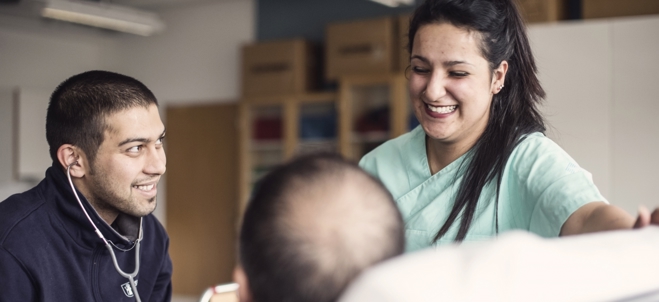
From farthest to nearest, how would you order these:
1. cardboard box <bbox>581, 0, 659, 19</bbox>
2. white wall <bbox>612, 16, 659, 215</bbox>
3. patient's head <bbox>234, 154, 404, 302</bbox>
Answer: cardboard box <bbox>581, 0, 659, 19</bbox>, white wall <bbox>612, 16, 659, 215</bbox>, patient's head <bbox>234, 154, 404, 302</bbox>

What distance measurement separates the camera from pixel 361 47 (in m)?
4.64

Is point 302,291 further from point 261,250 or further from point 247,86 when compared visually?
point 247,86

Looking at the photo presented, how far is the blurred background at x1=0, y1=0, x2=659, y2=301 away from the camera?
339 cm

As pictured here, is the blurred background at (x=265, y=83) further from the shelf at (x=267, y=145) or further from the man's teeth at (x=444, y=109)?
the man's teeth at (x=444, y=109)

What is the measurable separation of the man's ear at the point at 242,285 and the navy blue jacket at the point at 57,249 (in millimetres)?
720

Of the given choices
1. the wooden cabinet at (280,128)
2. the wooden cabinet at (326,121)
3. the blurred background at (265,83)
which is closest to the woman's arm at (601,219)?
the blurred background at (265,83)

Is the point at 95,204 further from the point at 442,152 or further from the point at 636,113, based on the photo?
the point at 636,113

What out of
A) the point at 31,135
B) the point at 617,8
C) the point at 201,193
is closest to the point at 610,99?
the point at 617,8

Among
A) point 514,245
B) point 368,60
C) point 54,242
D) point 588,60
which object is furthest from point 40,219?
point 368,60

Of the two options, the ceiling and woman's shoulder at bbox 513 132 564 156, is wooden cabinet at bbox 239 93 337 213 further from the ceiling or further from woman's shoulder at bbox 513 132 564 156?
woman's shoulder at bbox 513 132 564 156

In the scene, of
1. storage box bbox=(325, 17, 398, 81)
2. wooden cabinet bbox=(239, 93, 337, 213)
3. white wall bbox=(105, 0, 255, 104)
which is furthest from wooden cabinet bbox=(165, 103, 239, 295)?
storage box bbox=(325, 17, 398, 81)

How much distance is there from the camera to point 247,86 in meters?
5.23

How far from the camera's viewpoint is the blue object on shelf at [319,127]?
16.4ft

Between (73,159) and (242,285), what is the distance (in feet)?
2.98
